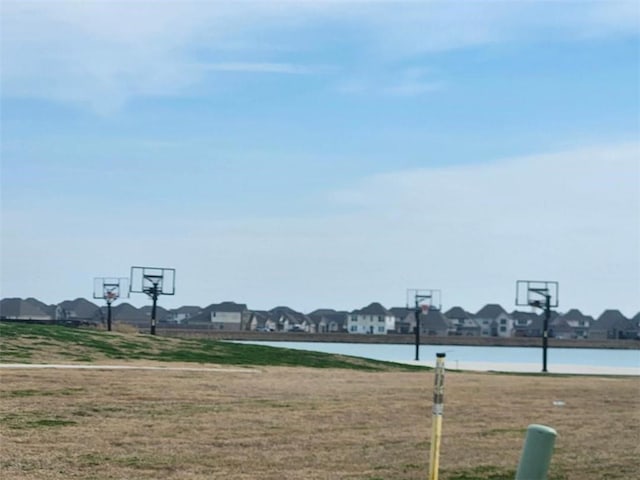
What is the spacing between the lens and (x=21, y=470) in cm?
1134

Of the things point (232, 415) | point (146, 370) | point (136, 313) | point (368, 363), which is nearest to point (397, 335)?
point (136, 313)

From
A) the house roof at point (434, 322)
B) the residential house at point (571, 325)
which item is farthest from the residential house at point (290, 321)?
the residential house at point (571, 325)

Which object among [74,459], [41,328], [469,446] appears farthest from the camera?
[41,328]

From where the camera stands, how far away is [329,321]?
141500 millimetres

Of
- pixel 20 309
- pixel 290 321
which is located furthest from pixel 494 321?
pixel 20 309

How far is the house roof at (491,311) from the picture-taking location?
141875 mm

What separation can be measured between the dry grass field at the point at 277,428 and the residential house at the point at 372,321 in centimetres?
10945

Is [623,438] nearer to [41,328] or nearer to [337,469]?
[337,469]

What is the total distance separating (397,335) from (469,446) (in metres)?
112

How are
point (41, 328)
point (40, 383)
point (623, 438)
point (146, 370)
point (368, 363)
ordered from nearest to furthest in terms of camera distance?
point (623, 438), point (40, 383), point (146, 370), point (41, 328), point (368, 363)

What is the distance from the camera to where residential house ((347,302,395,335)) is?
440 feet

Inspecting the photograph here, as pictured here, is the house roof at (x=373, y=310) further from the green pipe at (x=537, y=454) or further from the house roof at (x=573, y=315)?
the green pipe at (x=537, y=454)

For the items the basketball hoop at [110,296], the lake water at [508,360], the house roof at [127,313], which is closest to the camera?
the lake water at [508,360]

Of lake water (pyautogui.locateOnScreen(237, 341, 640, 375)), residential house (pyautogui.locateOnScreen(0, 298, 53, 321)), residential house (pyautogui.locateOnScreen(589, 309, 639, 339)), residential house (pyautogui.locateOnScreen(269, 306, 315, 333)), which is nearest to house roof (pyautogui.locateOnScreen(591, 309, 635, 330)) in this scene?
residential house (pyautogui.locateOnScreen(589, 309, 639, 339))
